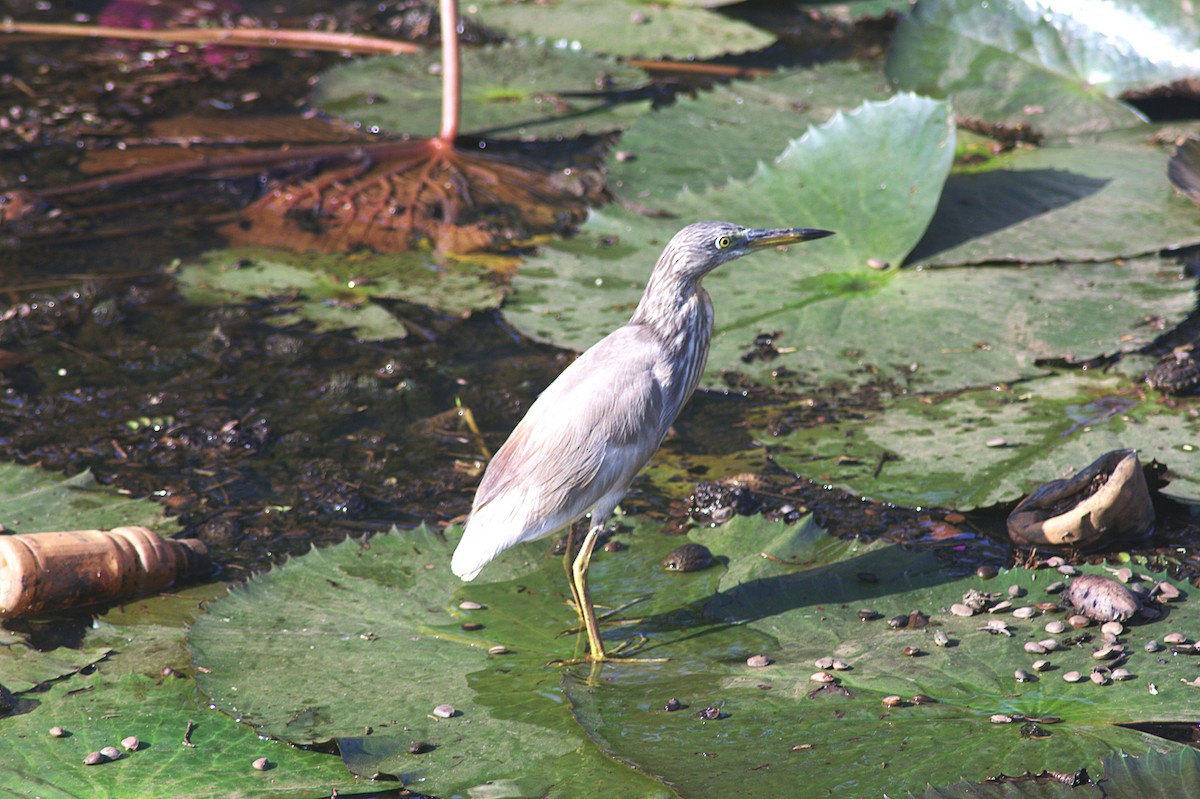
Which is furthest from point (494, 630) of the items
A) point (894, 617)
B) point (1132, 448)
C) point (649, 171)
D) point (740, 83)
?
point (740, 83)

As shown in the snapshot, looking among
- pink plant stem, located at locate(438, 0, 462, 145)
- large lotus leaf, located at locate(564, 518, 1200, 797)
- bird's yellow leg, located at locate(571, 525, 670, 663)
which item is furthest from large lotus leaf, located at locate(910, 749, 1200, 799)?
pink plant stem, located at locate(438, 0, 462, 145)

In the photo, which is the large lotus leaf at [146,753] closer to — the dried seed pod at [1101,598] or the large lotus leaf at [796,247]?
the dried seed pod at [1101,598]

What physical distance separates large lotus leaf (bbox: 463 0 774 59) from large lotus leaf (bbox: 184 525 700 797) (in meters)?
4.05

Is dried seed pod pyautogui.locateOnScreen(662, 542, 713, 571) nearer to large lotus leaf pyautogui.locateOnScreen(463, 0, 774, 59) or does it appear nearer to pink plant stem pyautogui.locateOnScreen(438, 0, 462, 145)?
pink plant stem pyautogui.locateOnScreen(438, 0, 462, 145)

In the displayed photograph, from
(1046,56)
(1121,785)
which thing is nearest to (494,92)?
(1046,56)

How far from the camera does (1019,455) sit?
11.4ft

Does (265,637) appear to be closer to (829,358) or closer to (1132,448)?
(829,358)

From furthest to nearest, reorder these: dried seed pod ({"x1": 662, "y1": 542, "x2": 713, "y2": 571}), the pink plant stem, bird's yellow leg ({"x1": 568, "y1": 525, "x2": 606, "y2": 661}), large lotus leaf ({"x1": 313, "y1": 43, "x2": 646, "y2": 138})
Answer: large lotus leaf ({"x1": 313, "y1": 43, "x2": 646, "y2": 138}), the pink plant stem, dried seed pod ({"x1": 662, "y1": 542, "x2": 713, "y2": 571}), bird's yellow leg ({"x1": 568, "y1": 525, "x2": 606, "y2": 661})

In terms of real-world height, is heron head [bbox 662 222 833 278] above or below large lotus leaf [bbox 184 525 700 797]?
above

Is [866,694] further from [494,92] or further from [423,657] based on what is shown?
[494,92]

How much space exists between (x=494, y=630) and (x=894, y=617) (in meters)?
0.96

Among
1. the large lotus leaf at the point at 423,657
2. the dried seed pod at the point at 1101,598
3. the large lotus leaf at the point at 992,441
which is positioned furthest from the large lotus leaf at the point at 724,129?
the dried seed pod at the point at 1101,598

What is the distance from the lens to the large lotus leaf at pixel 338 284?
466cm

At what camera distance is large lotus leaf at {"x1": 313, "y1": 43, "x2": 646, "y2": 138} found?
604 centimetres
